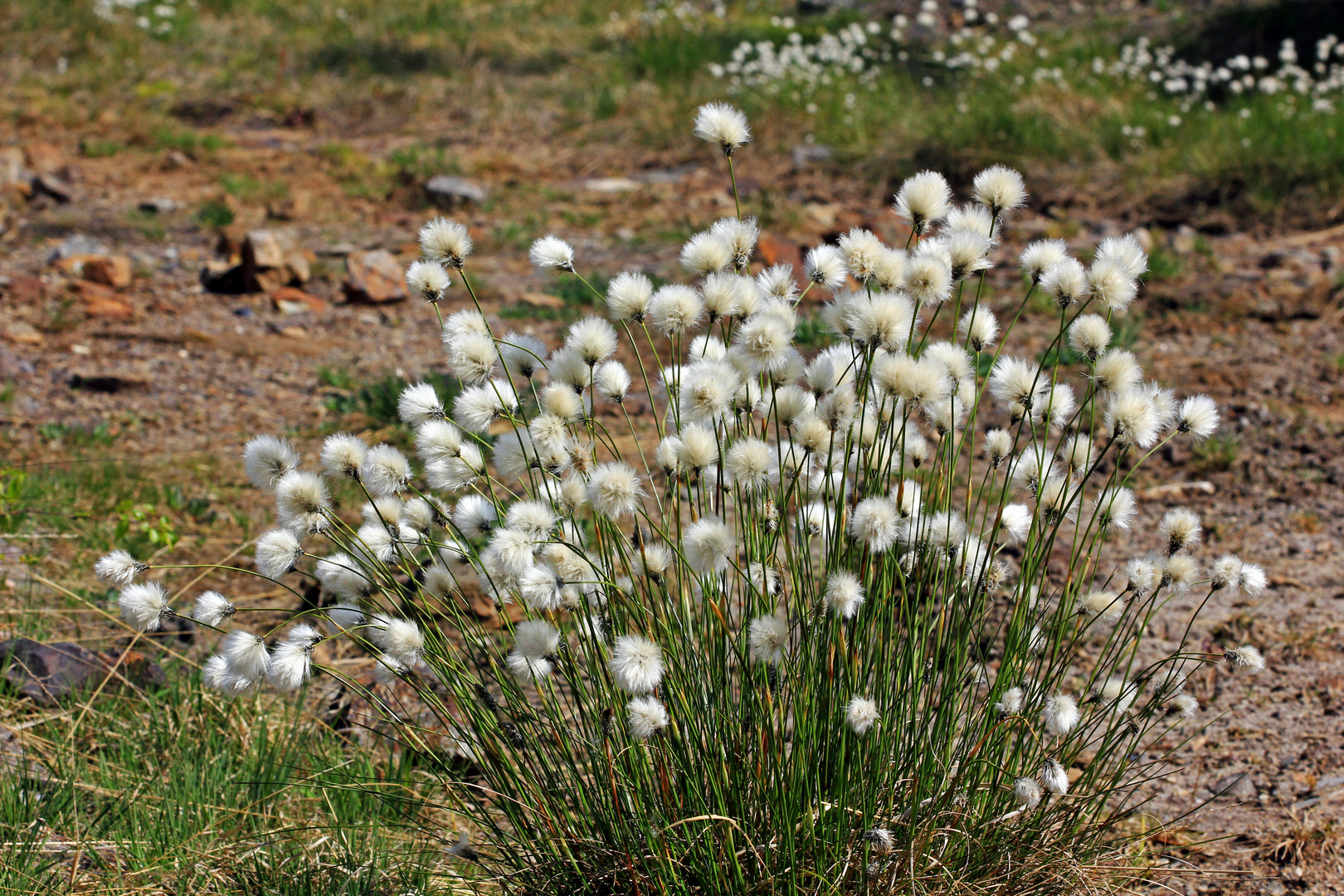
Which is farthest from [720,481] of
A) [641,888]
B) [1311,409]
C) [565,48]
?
[565,48]

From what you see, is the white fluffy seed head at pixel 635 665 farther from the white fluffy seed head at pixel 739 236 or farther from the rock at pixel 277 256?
the rock at pixel 277 256

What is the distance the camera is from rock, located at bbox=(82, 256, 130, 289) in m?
5.85

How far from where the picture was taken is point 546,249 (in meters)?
1.78

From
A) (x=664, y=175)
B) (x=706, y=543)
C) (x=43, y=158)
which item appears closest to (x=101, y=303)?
(x=43, y=158)

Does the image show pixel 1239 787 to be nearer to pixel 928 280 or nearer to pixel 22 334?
pixel 928 280

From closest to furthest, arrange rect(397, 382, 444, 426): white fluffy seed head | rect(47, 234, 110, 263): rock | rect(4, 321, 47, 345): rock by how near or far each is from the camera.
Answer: rect(397, 382, 444, 426): white fluffy seed head, rect(4, 321, 47, 345): rock, rect(47, 234, 110, 263): rock

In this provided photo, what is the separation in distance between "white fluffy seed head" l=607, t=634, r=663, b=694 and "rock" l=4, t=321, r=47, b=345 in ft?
15.5

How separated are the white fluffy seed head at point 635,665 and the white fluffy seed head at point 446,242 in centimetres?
67

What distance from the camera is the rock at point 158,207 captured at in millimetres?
7148

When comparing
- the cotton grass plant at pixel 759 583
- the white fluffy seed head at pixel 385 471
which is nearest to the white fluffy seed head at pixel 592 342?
the cotton grass plant at pixel 759 583

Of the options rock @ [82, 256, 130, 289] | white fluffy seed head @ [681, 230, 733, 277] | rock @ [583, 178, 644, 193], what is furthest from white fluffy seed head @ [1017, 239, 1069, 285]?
rock @ [583, 178, 644, 193]

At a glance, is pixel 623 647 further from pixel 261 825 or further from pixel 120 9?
pixel 120 9

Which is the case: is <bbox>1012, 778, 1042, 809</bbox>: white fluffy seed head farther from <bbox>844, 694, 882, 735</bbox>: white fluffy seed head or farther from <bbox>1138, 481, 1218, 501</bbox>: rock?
<bbox>1138, 481, 1218, 501</bbox>: rock

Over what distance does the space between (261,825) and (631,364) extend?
3384mm
